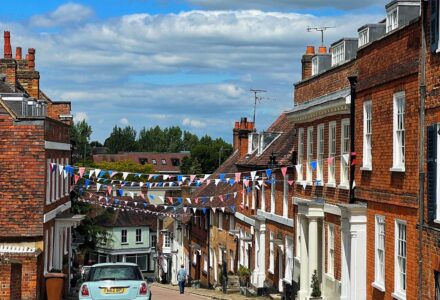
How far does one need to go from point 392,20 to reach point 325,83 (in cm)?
684

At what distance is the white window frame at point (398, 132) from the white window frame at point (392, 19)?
6.87 ft

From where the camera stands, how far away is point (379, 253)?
20.7 metres

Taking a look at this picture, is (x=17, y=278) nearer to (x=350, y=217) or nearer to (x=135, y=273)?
(x=135, y=273)

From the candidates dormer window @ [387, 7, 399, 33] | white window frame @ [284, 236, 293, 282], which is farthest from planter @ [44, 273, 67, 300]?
dormer window @ [387, 7, 399, 33]

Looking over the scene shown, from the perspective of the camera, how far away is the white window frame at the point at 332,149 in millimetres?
25344

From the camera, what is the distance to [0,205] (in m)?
25.3

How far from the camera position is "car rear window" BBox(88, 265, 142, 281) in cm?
2077

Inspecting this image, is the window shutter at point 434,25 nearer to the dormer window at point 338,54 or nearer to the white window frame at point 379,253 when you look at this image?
the white window frame at point 379,253

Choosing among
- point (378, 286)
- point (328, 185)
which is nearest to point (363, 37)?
point (328, 185)

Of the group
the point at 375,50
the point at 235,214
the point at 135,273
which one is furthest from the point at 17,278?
the point at 235,214

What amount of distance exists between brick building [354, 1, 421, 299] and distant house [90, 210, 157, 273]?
201ft

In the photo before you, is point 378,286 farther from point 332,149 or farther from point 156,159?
point 156,159

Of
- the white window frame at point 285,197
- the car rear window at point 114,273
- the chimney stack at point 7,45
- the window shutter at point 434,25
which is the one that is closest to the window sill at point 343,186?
the car rear window at point 114,273

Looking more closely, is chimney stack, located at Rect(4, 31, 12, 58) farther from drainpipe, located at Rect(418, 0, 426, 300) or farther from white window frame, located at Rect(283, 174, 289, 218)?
drainpipe, located at Rect(418, 0, 426, 300)
